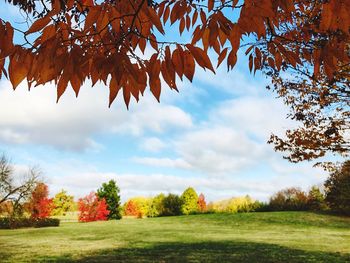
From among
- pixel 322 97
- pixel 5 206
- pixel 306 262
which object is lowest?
pixel 306 262

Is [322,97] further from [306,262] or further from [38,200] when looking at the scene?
[38,200]

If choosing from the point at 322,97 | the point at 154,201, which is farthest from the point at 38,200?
the point at 322,97

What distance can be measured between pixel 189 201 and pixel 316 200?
40.1 ft

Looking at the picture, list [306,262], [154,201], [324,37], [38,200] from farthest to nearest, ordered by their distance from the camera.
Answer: [154,201]
[38,200]
[306,262]
[324,37]

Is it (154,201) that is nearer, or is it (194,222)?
(194,222)

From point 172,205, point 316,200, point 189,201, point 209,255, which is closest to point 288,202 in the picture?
point 316,200

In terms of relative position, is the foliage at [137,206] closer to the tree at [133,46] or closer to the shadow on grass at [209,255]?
the shadow on grass at [209,255]

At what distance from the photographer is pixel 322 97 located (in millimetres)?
9820

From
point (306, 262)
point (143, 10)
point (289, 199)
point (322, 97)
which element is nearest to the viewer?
point (143, 10)

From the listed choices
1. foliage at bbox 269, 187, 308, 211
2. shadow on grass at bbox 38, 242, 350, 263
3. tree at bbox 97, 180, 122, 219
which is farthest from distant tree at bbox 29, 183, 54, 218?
foliage at bbox 269, 187, 308, 211

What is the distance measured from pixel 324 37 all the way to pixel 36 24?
6.29 meters

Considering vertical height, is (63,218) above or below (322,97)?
below

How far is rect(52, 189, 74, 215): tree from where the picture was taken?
50.1 meters

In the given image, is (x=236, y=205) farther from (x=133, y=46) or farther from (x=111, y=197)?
(x=133, y=46)
